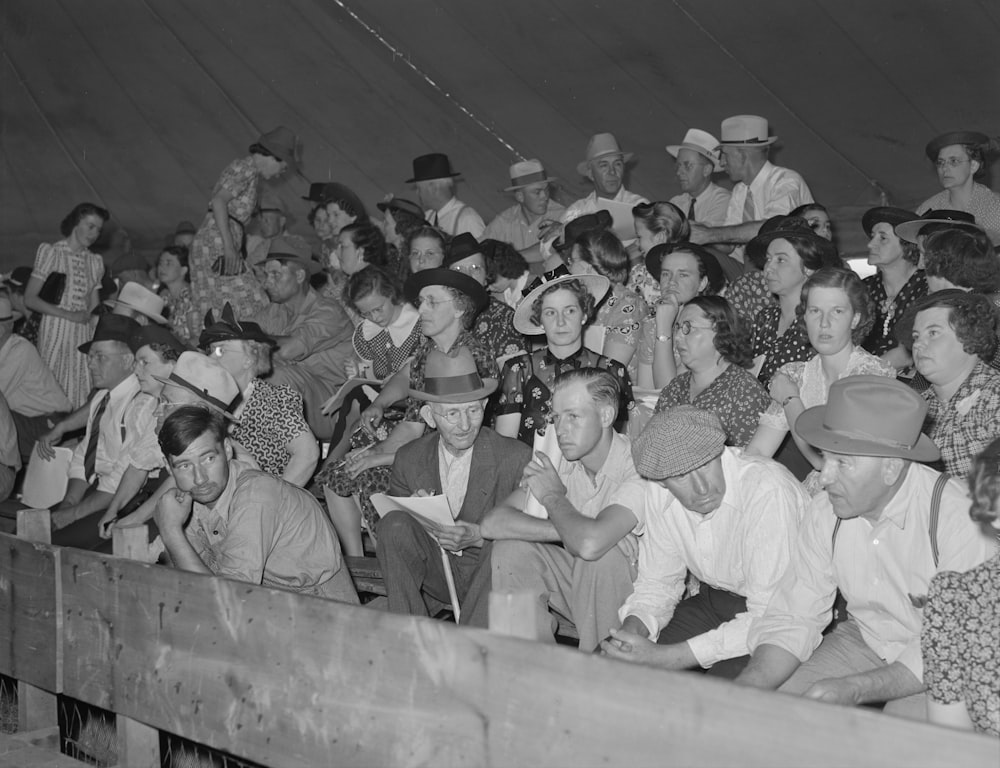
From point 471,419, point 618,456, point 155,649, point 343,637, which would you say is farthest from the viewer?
point 471,419

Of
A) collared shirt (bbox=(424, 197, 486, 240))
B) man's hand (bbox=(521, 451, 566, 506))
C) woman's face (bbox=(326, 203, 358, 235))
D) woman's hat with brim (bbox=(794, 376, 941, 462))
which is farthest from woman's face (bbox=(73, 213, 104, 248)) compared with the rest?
woman's hat with brim (bbox=(794, 376, 941, 462))

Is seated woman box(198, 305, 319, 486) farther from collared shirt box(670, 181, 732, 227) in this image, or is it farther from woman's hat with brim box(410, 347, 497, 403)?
collared shirt box(670, 181, 732, 227)

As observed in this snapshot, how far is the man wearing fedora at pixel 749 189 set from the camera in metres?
4.95

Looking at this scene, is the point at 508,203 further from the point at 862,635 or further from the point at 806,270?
the point at 862,635

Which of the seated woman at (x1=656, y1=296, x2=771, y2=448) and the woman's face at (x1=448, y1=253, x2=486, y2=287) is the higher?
the seated woman at (x1=656, y1=296, x2=771, y2=448)

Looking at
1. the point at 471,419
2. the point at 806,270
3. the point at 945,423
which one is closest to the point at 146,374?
the point at 471,419

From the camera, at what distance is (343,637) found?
2.40m

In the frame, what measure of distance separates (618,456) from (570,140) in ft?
14.7

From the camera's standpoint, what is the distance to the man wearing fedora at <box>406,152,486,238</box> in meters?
6.12

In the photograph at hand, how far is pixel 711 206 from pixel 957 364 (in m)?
2.58

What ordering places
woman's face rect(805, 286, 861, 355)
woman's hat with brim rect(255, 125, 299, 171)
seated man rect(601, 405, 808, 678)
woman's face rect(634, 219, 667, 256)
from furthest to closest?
woman's hat with brim rect(255, 125, 299, 171) → woman's face rect(634, 219, 667, 256) → woman's face rect(805, 286, 861, 355) → seated man rect(601, 405, 808, 678)

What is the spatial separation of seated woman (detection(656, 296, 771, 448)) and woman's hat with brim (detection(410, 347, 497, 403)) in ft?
1.97

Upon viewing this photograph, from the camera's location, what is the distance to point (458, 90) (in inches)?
302

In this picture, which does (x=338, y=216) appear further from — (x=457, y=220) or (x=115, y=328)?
(x=115, y=328)
